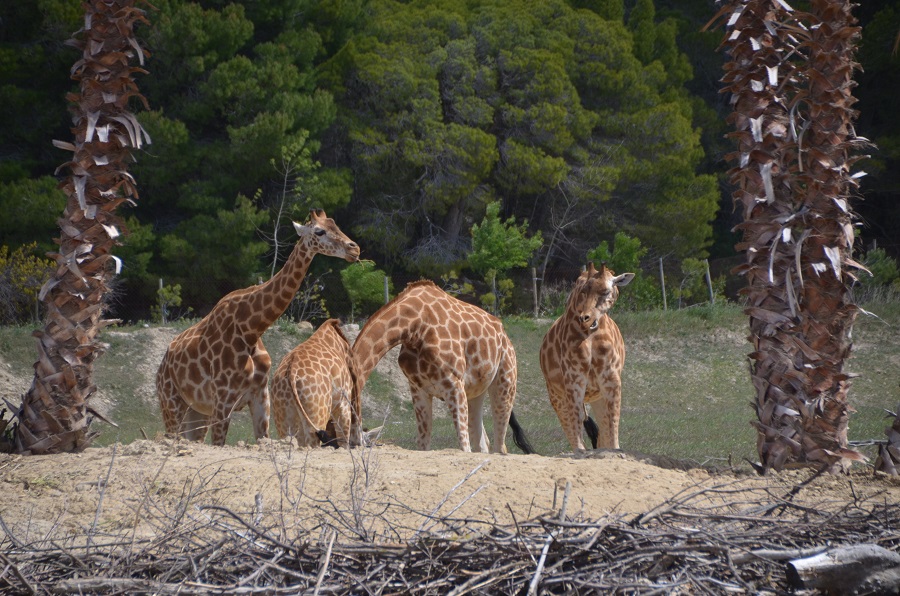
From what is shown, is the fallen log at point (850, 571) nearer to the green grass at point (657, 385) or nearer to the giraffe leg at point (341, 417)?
the giraffe leg at point (341, 417)

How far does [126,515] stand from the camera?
17.7 ft

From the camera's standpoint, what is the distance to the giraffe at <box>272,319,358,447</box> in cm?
866

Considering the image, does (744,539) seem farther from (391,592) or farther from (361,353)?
(361,353)

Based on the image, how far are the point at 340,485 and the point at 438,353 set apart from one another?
3.21m

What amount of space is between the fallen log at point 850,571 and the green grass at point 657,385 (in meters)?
6.63

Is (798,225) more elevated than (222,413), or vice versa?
(798,225)

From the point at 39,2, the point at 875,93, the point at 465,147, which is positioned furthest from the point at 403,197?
the point at 875,93

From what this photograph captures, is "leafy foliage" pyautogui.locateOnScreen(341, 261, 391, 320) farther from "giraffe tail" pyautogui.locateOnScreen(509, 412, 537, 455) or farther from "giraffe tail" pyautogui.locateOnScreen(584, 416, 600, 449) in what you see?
"giraffe tail" pyautogui.locateOnScreen(584, 416, 600, 449)

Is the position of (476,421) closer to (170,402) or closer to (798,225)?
(170,402)

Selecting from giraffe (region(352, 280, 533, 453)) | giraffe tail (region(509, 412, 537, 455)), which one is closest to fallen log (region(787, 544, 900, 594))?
giraffe (region(352, 280, 533, 453))

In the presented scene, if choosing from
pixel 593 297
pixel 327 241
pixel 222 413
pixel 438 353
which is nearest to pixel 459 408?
pixel 438 353

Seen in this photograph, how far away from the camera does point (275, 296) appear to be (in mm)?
8547

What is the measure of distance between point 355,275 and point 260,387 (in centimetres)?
1554

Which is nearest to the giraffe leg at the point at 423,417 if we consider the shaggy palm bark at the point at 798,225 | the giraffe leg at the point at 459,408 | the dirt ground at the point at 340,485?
the giraffe leg at the point at 459,408
